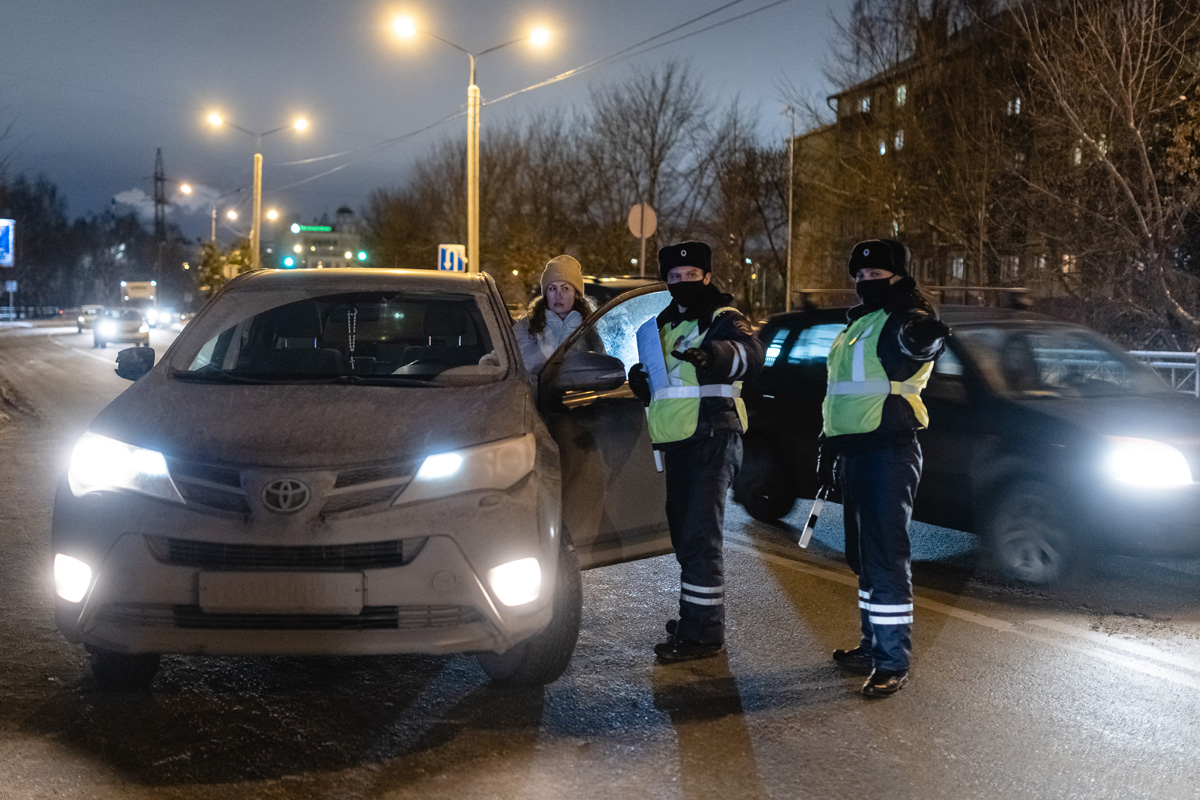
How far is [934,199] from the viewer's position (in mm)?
31891

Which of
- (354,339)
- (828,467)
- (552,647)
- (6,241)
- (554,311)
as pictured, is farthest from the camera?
(6,241)

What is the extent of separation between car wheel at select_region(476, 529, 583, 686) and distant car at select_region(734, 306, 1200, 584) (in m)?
3.01

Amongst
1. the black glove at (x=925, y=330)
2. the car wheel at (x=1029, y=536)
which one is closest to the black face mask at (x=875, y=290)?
the black glove at (x=925, y=330)

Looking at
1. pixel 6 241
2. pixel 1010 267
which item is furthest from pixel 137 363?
pixel 1010 267

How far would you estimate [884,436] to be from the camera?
4863mm

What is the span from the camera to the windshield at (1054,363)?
6.89m

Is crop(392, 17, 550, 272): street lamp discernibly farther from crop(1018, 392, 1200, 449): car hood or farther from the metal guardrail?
crop(1018, 392, 1200, 449): car hood

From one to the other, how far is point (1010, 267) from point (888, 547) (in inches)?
1049

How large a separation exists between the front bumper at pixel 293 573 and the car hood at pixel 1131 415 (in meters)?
3.71

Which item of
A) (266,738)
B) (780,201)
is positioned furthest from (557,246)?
(266,738)

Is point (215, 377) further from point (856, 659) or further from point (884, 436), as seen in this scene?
point (856, 659)

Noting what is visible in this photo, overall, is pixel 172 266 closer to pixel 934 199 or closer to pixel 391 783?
pixel 934 199

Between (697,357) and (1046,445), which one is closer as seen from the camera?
(697,357)

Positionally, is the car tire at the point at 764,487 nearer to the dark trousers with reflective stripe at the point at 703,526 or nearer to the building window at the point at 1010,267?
the dark trousers with reflective stripe at the point at 703,526
